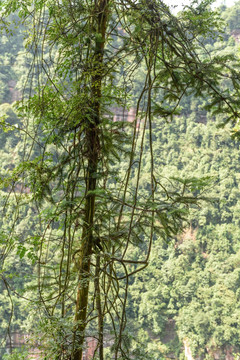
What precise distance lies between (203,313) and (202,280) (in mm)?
1833

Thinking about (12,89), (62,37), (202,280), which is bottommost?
(62,37)

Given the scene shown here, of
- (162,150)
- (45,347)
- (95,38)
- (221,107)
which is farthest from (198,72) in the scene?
(162,150)

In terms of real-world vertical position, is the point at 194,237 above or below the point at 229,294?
above

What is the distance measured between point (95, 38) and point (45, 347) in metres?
1.07

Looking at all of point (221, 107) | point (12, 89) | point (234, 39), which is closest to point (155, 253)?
point (12, 89)

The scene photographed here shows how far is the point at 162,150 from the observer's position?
79.6 feet

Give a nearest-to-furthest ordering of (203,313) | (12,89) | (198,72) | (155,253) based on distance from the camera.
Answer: (198,72)
(203,313)
(155,253)
(12,89)

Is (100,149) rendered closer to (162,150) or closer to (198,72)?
(198,72)

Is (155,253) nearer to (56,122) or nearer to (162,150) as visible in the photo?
(162,150)

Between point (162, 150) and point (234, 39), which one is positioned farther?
point (234, 39)

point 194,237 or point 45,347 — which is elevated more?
point 194,237

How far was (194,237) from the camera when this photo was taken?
20.5 metres

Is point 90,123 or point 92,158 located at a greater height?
point 90,123

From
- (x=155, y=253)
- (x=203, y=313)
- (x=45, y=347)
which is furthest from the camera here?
(x=155, y=253)
